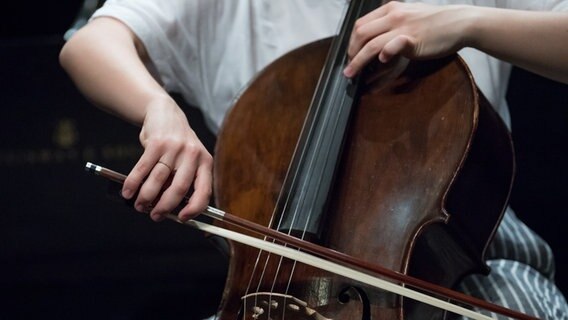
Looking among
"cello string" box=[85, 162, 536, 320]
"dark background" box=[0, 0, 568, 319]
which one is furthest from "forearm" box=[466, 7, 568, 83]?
"dark background" box=[0, 0, 568, 319]

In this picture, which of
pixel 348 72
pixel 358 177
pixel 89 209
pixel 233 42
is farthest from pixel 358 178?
pixel 89 209

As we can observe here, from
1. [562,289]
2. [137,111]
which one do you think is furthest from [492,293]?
[562,289]

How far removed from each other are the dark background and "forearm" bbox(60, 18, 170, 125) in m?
0.50

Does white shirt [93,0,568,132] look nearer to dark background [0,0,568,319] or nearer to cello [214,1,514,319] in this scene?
cello [214,1,514,319]

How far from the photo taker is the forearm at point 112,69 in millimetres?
Answer: 1079

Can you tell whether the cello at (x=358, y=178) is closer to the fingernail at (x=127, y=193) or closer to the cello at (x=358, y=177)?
the cello at (x=358, y=177)

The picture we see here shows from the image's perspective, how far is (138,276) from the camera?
1.73 m

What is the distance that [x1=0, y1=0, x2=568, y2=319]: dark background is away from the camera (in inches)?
64.2

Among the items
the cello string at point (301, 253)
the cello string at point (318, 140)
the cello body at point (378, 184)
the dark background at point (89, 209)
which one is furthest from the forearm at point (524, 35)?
the dark background at point (89, 209)

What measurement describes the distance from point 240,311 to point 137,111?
0.90 ft

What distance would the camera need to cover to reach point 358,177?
1004 millimetres

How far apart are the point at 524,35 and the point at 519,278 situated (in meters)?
0.29

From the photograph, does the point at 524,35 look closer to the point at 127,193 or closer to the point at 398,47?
the point at 398,47

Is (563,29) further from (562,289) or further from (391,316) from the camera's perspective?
(562,289)
